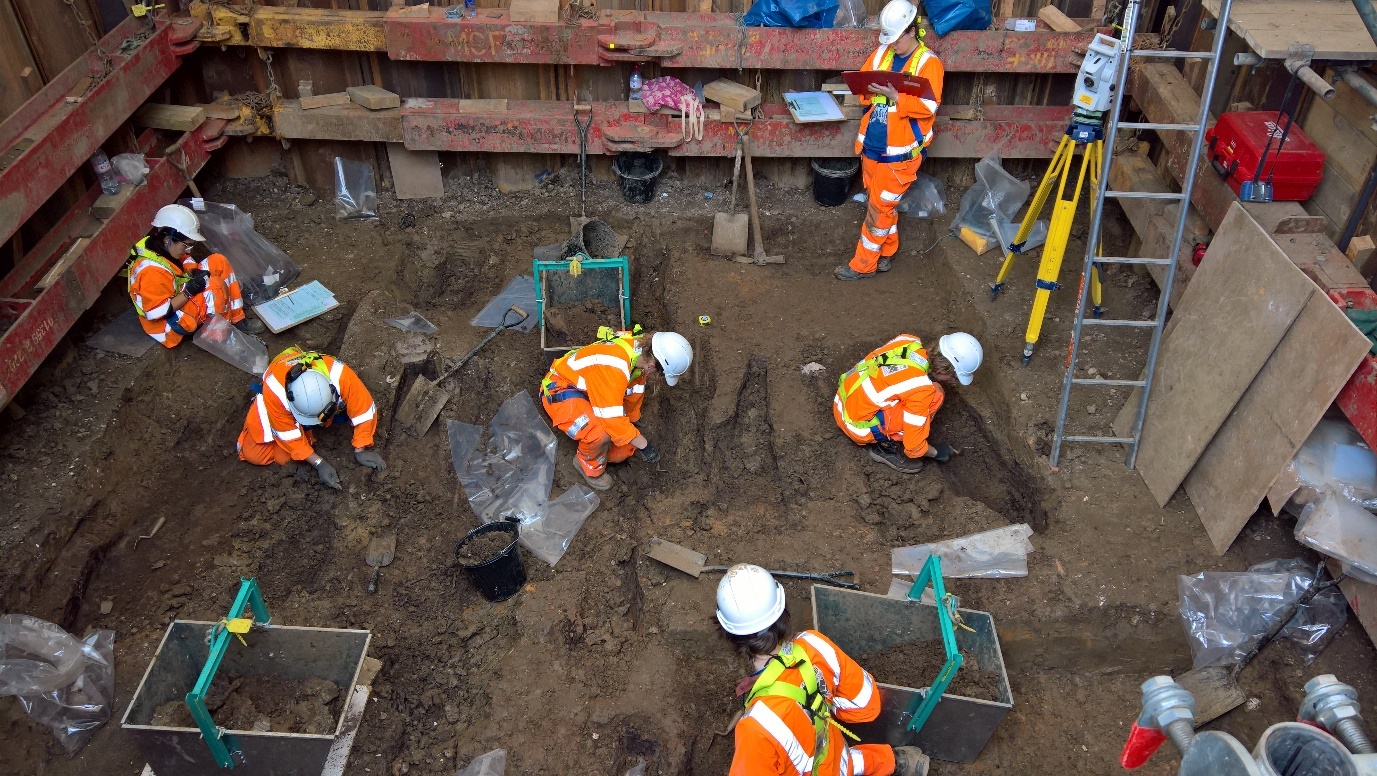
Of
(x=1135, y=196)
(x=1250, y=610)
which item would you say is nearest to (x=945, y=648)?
(x=1250, y=610)

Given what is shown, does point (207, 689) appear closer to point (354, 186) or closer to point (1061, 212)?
point (354, 186)

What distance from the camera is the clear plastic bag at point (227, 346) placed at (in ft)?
23.5

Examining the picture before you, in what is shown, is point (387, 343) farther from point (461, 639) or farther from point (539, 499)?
point (461, 639)

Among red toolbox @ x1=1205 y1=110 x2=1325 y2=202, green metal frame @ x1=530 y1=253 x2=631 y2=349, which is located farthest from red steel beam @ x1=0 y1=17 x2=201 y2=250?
red toolbox @ x1=1205 y1=110 x2=1325 y2=202

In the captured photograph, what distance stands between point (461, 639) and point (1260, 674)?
4617mm

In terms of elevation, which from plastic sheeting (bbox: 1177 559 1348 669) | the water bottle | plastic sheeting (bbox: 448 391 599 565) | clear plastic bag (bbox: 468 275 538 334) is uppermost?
the water bottle

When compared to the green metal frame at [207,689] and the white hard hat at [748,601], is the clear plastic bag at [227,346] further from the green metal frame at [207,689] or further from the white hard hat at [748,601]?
the white hard hat at [748,601]

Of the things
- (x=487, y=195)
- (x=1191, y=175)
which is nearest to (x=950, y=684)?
(x=1191, y=175)

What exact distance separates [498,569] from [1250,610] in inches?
173

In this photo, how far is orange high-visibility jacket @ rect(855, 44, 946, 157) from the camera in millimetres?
7375

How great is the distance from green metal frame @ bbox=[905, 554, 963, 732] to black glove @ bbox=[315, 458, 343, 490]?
4.01 meters

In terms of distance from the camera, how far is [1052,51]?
827 cm

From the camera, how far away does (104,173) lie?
282 inches

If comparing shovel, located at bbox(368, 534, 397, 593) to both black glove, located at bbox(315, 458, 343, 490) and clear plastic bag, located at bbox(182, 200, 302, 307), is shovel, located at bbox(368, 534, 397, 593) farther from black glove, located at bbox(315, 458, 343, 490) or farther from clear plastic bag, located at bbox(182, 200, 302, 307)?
clear plastic bag, located at bbox(182, 200, 302, 307)
